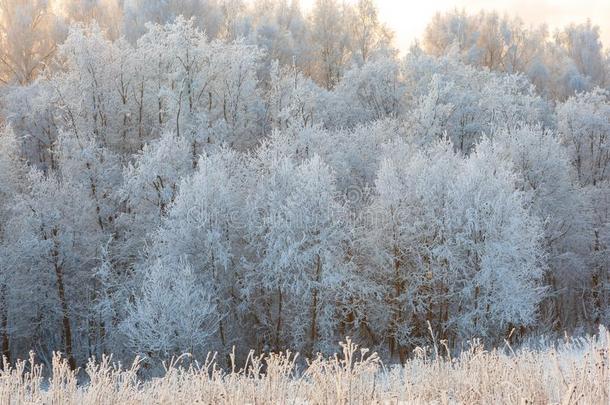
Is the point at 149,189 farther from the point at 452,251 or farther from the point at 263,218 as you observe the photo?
the point at 452,251

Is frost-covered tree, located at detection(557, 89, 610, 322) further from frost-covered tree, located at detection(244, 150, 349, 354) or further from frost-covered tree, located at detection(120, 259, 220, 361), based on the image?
frost-covered tree, located at detection(120, 259, 220, 361)

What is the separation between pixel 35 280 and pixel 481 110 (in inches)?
1072

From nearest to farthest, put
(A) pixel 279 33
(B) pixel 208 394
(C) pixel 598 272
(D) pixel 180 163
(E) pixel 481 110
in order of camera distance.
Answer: (B) pixel 208 394 < (D) pixel 180 163 < (C) pixel 598 272 < (E) pixel 481 110 < (A) pixel 279 33

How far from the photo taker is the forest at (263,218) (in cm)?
2584

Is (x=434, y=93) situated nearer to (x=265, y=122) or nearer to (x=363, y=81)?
(x=363, y=81)

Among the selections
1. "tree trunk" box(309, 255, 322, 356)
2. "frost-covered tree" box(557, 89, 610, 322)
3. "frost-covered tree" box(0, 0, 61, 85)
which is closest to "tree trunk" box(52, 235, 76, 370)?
"tree trunk" box(309, 255, 322, 356)

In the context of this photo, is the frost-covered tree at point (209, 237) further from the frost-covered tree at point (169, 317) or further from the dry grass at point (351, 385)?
the dry grass at point (351, 385)

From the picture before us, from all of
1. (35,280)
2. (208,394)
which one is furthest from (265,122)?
(208,394)

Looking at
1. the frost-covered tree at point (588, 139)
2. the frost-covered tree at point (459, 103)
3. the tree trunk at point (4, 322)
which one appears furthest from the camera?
the frost-covered tree at point (588, 139)

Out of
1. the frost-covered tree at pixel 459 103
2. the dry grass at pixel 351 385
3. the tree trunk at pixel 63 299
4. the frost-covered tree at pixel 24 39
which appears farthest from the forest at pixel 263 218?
the dry grass at pixel 351 385

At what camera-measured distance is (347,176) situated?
32719 millimetres

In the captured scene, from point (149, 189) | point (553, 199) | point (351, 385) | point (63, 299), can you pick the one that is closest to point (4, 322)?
point (63, 299)

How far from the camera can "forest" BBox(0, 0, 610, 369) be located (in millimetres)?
25844

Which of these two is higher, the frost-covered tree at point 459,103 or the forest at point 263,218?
the frost-covered tree at point 459,103
